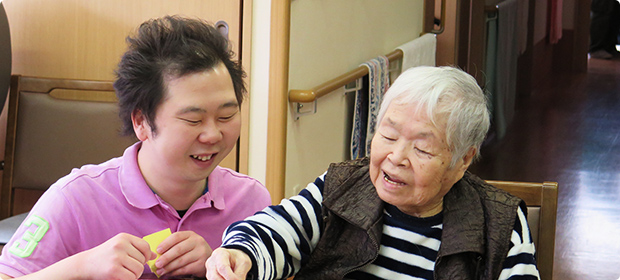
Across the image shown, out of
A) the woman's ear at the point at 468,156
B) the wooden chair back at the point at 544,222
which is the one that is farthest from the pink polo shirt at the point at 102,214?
the wooden chair back at the point at 544,222

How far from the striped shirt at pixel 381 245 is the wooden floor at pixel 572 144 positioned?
3.04 metres

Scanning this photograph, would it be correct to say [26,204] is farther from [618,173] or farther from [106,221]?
[618,173]

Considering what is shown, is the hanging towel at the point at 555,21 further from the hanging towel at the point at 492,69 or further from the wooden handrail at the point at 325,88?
the wooden handrail at the point at 325,88

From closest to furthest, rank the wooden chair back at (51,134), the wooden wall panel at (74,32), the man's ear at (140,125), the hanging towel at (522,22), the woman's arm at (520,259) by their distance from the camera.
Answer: the woman's arm at (520,259)
the man's ear at (140,125)
the wooden chair back at (51,134)
the wooden wall panel at (74,32)
the hanging towel at (522,22)

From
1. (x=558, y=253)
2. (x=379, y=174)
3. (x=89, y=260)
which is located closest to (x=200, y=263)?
(x=89, y=260)

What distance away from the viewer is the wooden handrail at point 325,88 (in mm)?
2604

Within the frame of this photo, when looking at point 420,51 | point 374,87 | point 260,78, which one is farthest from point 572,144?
point 260,78

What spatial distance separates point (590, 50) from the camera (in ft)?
14.4

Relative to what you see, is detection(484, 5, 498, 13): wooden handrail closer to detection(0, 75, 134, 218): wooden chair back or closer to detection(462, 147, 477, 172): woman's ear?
detection(0, 75, 134, 218): wooden chair back

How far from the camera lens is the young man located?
1309 mm

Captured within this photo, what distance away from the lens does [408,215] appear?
1.39m

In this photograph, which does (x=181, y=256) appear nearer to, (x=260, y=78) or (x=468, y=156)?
(x=468, y=156)

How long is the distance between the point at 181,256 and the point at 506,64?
368 centimetres

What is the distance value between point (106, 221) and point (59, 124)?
1302 millimetres
